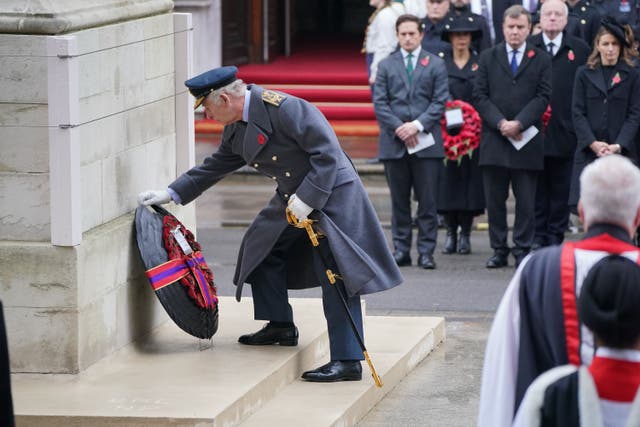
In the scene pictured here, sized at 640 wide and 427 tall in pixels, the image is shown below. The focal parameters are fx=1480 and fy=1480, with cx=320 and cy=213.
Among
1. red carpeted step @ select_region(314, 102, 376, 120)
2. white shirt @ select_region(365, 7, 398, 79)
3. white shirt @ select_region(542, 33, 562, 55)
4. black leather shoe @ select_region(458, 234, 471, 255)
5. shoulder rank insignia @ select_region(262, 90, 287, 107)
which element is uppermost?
shoulder rank insignia @ select_region(262, 90, 287, 107)

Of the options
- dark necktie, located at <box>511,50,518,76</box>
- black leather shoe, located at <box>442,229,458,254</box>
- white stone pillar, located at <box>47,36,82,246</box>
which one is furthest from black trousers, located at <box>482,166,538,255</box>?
white stone pillar, located at <box>47,36,82,246</box>

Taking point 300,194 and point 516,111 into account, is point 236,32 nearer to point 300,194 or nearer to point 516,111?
point 516,111

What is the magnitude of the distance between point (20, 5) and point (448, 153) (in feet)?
18.8

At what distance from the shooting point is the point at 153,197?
776cm

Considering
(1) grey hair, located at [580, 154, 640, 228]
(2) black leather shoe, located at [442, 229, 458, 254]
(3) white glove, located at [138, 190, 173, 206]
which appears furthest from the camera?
(2) black leather shoe, located at [442, 229, 458, 254]

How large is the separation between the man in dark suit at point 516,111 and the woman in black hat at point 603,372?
23.3 feet

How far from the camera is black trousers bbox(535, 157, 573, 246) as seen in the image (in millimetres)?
12125

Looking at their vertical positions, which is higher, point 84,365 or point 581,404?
point 581,404

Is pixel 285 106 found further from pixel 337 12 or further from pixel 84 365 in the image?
pixel 337 12

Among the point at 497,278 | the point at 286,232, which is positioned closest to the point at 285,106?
the point at 286,232

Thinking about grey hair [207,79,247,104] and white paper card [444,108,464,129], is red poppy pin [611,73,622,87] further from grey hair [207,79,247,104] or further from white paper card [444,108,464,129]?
grey hair [207,79,247,104]

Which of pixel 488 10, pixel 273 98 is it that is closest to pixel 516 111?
pixel 488 10

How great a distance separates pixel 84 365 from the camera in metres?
7.04

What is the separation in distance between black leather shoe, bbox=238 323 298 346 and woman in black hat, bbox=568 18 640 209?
406 cm
